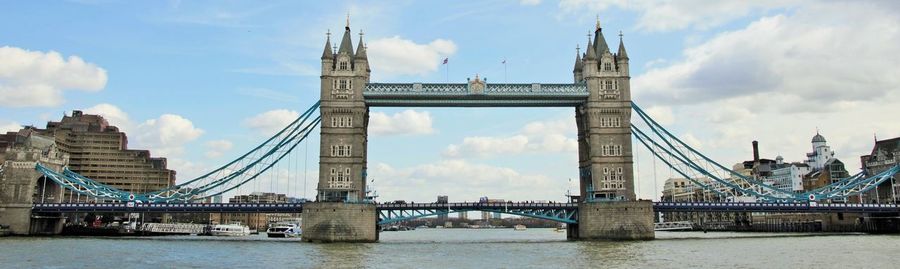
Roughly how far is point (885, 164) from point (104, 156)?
521 feet

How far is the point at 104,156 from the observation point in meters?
175

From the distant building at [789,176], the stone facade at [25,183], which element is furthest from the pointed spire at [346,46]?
the distant building at [789,176]

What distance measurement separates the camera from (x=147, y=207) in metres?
87.6

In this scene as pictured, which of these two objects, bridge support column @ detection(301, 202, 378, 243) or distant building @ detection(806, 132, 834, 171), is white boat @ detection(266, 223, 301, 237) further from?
distant building @ detection(806, 132, 834, 171)

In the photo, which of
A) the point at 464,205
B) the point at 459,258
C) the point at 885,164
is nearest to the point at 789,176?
the point at 885,164

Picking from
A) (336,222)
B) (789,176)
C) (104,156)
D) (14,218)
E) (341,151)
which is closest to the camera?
(336,222)

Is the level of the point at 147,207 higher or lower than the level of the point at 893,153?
lower

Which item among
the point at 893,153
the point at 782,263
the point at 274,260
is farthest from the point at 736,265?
the point at 893,153

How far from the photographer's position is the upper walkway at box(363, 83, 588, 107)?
8306cm

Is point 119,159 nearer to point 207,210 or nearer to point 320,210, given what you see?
point 207,210

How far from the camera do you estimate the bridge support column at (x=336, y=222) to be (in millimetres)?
76062

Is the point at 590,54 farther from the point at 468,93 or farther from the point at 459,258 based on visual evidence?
the point at 459,258

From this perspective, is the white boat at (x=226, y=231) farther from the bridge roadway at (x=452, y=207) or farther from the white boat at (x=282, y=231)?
the bridge roadway at (x=452, y=207)

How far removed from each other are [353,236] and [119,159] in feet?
399
